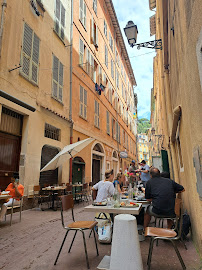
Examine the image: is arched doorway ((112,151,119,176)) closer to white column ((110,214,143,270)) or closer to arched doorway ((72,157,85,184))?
arched doorway ((72,157,85,184))

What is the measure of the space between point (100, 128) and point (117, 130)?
5.40 meters

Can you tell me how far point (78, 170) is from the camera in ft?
37.0

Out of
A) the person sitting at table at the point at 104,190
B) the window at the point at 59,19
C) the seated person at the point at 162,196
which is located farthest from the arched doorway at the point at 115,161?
the seated person at the point at 162,196

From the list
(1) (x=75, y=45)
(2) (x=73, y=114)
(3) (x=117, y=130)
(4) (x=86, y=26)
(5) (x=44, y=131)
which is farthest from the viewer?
(3) (x=117, y=130)

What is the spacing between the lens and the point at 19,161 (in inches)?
287

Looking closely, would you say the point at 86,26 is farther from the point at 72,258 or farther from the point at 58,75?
the point at 72,258

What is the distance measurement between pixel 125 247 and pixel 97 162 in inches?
481

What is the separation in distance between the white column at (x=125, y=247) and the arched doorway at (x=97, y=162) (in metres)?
10.9

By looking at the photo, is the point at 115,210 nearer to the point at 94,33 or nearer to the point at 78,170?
the point at 78,170

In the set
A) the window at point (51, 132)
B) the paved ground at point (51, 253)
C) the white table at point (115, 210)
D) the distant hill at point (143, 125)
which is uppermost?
the distant hill at point (143, 125)

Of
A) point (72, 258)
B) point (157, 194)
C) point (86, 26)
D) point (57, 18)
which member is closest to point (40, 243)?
point (72, 258)

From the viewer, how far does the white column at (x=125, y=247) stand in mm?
2131

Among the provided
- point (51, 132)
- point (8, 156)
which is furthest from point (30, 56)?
point (8, 156)

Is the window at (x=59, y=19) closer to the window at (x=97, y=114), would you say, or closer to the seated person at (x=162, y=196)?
the window at (x=97, y=114)
